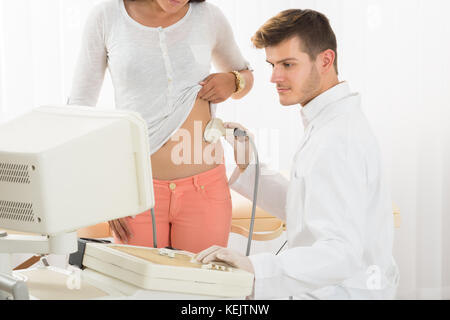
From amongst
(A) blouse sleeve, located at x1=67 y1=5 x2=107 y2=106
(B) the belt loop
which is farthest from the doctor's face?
(A) blouse sleeve, located at x1=67 y1=5 x2=107 y2=106

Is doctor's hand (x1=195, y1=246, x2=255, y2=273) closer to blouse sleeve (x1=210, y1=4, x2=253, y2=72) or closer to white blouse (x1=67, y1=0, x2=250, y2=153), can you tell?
white blouse (x1=67, y1=0, x2=250, y2=153)

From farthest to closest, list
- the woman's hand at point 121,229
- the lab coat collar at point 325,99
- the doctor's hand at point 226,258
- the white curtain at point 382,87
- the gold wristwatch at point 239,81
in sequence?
the white curtain at point 382,87
the gold wristwatch at point 239,81
the woman's hand at point 121,229
the lab coat collar at point 325,99
the doctor's hand at point 226,258

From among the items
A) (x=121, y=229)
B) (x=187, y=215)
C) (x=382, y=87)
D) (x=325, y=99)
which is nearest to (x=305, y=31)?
(x=325, y=99)

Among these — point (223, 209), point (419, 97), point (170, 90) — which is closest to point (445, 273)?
point (419, 97)

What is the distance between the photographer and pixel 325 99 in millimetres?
1412

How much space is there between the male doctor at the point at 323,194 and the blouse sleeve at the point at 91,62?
439 millimetres

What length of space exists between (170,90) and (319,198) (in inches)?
23.3

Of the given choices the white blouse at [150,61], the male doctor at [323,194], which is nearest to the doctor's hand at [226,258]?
the male doctor at [323,194]

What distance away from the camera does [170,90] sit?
63.6 inches

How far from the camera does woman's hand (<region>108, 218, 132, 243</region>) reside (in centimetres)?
159

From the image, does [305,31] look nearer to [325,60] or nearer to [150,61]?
[325,60]

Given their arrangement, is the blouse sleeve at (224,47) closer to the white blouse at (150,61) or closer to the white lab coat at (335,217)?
the white blouse at (150,61)

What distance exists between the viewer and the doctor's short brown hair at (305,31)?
1472 mm
